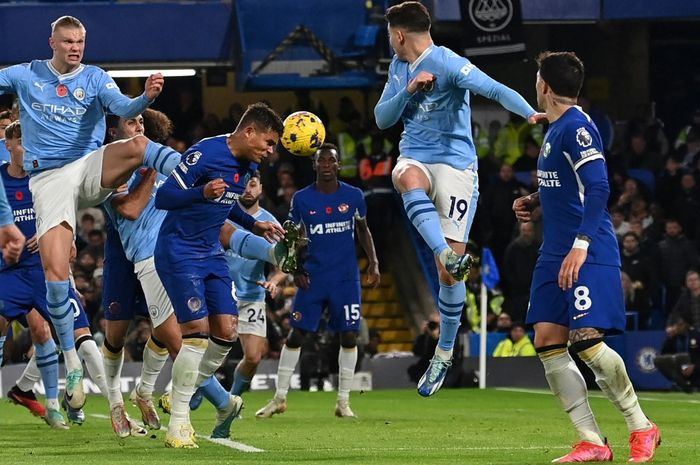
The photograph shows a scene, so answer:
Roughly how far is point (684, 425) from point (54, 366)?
5.65 meters

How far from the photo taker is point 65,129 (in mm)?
11711

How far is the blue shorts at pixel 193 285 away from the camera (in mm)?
10609

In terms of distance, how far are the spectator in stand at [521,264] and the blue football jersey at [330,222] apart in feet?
24.4

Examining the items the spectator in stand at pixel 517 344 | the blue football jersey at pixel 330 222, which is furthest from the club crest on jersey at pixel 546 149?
the spectator in stand at pixel 517 344

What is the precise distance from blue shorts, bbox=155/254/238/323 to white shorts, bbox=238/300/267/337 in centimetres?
487

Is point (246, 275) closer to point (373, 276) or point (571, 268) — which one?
point (373, 276)

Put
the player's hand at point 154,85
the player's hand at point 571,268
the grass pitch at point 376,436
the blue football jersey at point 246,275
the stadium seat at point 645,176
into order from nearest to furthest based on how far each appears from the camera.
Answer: the player's hand at point 571,268 → the grass pitch at point 376,436 → the player's hand at point 154,85 → the blue football jersey at point 246,275 → the stadium seat at point 645,176

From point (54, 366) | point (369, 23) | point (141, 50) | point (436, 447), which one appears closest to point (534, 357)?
point (369, 23)

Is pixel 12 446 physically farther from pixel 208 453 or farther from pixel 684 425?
pixel 684 425

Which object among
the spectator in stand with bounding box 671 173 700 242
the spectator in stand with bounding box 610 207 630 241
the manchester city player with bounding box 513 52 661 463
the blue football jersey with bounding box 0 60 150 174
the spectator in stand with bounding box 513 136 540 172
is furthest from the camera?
the spectator in stand with bounding box 513 136 540 172

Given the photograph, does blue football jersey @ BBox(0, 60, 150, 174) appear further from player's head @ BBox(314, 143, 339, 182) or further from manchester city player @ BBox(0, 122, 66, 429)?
player's head @ BBox(314, 143, 339, 182)

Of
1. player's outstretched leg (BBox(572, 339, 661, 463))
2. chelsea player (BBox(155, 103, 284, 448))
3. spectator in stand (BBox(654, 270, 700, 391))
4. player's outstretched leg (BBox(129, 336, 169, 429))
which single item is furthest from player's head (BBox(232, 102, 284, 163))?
spectator in stand (BBox(654, 270, 700, 391))

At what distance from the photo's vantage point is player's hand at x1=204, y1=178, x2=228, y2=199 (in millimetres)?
10297

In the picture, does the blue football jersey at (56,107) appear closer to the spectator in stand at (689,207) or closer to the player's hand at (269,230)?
the player's hand at (269,230)
